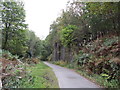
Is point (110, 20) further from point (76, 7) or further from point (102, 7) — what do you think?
point (76, 7)

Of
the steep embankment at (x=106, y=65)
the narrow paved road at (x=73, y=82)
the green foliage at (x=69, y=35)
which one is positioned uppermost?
the green foliage at (x=69, y=35)

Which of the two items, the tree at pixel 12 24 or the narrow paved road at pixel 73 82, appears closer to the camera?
the narrow paved road at pixel 73 82

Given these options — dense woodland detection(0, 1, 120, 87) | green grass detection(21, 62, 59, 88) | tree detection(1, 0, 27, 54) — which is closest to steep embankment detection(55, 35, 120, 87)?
dense woodland detection(0, 1, 120, 87)

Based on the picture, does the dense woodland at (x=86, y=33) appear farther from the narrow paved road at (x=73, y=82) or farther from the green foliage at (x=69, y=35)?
the narrow paved road at (x=73, y=82)

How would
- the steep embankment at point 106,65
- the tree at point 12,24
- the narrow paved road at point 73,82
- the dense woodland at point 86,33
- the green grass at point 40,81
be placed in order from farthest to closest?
the tree at point 12,24 → the dense woodland at point 86,33 → the steep embankment at point 106,65 → the narrow paved road at point 73,82 → the green grass at point 40,81

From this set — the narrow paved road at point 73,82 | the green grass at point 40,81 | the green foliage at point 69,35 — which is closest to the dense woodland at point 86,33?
the green foliage at point 69,35

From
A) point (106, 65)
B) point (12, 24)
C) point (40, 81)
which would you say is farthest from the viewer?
point (12, 24)

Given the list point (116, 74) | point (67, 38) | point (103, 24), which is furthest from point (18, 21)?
point (116, 74)

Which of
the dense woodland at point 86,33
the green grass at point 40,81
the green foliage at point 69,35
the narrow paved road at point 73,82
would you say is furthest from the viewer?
the green foliage at point 69,35

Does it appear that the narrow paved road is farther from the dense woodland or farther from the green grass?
the dense woodland

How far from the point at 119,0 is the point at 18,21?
9.92m

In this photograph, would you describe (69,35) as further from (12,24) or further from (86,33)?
(12,24)

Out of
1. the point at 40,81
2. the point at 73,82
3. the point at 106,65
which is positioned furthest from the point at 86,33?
the point at 40,81

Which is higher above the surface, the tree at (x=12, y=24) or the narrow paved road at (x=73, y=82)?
the tree at (x=12, y=24)
